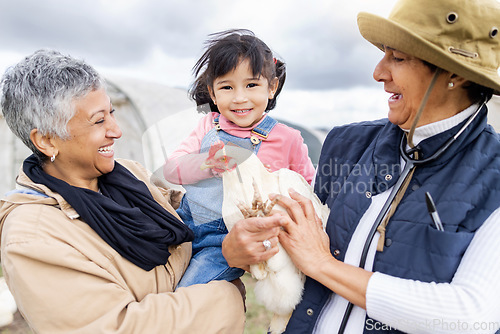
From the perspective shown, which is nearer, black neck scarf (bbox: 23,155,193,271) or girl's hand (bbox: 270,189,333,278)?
girl's hand (bbox: 270,189,333,278)

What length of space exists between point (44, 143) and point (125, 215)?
20.6 inches

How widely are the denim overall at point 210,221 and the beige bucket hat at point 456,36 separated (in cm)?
93

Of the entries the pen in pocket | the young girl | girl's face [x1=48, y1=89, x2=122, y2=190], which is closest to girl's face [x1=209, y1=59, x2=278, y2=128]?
the young girl

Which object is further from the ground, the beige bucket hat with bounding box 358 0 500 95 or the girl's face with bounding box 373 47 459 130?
the beige bucket hat with bounding box 358 0 500 95

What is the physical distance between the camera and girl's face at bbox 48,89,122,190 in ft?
5.96

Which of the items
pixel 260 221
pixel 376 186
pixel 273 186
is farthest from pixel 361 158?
pixel 260 221

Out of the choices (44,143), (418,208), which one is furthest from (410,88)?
(44,143)

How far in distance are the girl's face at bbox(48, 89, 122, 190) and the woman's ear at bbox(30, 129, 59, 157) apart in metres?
0.03

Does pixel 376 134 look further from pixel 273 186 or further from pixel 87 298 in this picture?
pixel 87 298

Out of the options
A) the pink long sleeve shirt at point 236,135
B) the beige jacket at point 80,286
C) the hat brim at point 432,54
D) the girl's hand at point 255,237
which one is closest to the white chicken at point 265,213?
the girl's hand at point 255,237

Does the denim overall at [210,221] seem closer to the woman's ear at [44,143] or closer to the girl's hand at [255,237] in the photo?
the girl's hand at [255,237]

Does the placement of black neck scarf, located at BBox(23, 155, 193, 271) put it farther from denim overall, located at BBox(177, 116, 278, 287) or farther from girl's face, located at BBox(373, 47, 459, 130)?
girl's face, located at BBox(373, 47, 459, 130)

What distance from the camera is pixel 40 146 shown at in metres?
1.81

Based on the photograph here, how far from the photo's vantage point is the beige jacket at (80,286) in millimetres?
1530
